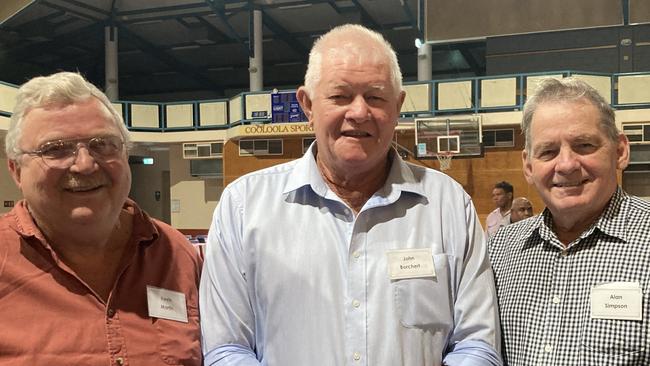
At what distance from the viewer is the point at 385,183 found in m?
1.93

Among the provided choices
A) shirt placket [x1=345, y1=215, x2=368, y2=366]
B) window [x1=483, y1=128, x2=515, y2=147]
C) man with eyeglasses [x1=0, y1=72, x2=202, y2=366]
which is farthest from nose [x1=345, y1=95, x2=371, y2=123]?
window [x1=483, y1=128, x2=515, y2=147]

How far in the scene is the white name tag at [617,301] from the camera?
1.81m

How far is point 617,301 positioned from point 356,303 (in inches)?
32.5

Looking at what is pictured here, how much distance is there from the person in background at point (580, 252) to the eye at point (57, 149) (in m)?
1.50

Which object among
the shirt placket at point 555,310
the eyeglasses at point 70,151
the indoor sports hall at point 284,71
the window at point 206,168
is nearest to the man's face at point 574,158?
the shirt placket at point 555,310

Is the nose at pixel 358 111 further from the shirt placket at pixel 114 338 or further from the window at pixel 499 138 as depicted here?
the window at pixel 499 138

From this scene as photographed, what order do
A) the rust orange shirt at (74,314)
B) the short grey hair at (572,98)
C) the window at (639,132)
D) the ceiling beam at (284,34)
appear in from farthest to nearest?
the ceiling beam at (284,34), the window at (639,132), the short grey hair at (572,98), the rust orange shirt at (74,314)

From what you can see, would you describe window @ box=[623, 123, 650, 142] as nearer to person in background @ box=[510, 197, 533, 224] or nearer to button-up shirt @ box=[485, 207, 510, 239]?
button-up shirt @ box=[485, 207, 510, 239]

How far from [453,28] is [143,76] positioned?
13.3 m

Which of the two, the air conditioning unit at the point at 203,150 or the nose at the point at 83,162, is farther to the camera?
the air conditioning unit at the point at 203,150

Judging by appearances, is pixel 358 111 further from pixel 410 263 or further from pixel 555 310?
pixel 555 310

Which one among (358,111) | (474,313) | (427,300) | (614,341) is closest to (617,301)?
(614,341)

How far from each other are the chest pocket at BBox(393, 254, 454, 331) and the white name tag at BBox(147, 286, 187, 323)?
2.43 ft

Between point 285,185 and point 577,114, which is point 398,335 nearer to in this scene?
point 285,185
